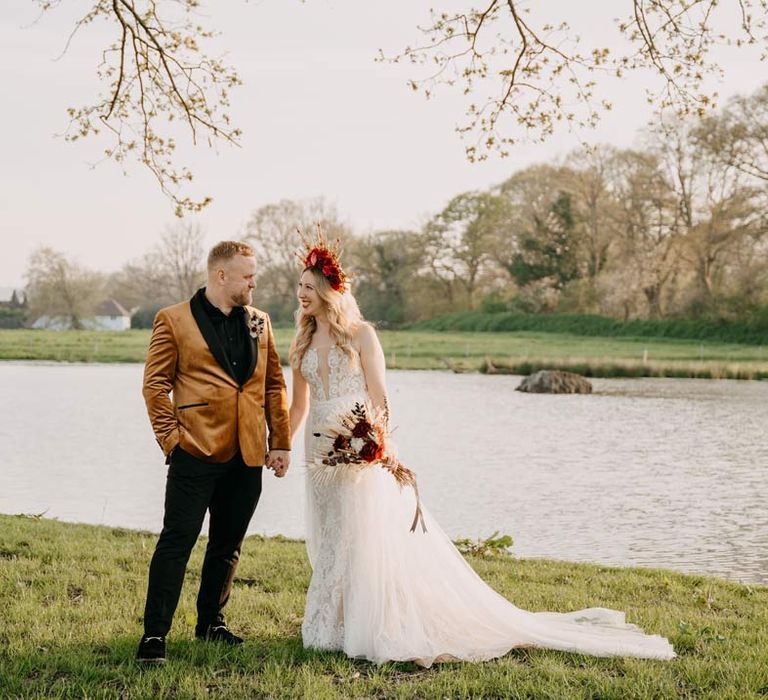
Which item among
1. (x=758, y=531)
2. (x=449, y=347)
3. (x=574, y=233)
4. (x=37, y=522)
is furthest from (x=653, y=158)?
(x=37, y=522)

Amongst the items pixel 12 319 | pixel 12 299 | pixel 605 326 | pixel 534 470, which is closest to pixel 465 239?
pixel 605 326

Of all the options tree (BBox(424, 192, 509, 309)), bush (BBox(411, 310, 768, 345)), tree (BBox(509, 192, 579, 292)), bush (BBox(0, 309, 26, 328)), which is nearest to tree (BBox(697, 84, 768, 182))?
bush (BBox(411, 310, 768, 345))

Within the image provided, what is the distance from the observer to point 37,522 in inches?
397

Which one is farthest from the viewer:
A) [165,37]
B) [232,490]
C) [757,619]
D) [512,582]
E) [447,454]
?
[447,454]

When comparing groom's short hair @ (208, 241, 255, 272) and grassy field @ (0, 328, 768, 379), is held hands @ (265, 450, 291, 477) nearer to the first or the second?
groom's short hair @ (208, 241, 255, 272)

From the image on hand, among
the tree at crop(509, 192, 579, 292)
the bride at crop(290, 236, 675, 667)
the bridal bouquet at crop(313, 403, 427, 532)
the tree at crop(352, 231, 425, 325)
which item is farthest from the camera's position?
the tree at crop(352, 231, 425, 325)

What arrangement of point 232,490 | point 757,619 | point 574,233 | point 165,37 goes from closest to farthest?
point 232,490
point 757,619
point 165,37
point 574,233

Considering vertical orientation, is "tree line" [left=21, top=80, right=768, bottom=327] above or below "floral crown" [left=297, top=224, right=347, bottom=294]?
above

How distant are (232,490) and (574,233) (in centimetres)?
5858

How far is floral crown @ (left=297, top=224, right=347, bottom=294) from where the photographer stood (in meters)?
5.76

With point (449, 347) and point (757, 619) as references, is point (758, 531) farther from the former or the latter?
point (449, 347)

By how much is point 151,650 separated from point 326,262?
92.7 inches

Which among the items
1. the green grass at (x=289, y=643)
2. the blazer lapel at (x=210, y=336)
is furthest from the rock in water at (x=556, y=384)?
the blazer lapel at (x=210, y=336)

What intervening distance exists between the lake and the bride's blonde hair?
215 inches
